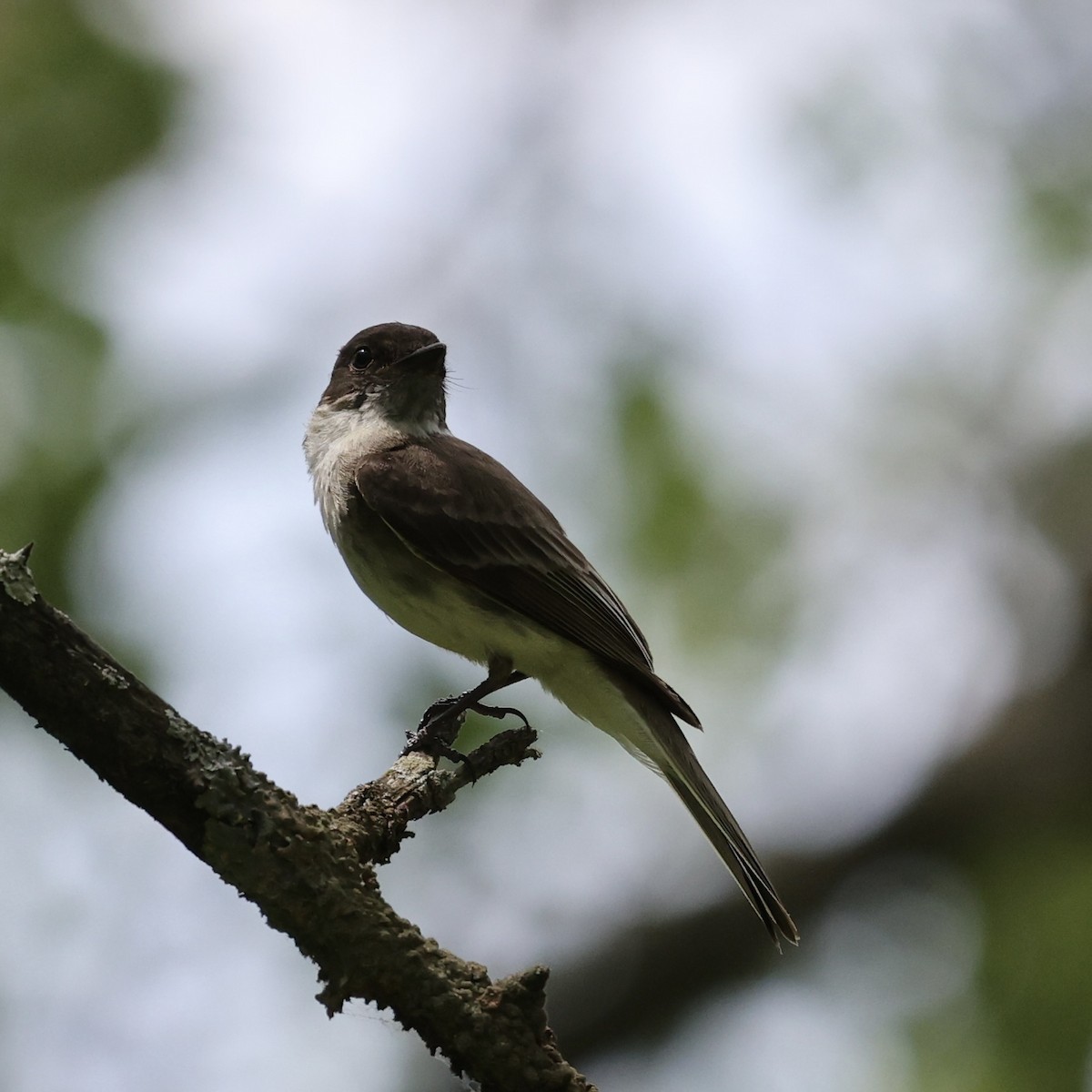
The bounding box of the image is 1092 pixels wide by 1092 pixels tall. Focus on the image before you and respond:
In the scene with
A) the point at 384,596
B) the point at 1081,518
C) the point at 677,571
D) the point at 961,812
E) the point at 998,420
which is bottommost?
the point at 384,596

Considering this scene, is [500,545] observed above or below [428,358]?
below

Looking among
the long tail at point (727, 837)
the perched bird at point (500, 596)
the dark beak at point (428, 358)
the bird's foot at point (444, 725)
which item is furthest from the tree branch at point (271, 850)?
the dark beak at point (428, 358)

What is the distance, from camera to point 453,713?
4.54 m

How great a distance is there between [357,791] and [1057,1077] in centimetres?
299

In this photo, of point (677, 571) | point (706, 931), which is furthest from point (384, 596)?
point (677, 571)

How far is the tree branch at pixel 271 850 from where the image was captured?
2.70 metres

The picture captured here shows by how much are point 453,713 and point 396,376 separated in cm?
183

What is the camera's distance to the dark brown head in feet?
19.0

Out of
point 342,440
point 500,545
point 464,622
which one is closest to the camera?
point 464,622

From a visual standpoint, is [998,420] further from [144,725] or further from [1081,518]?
[144,725]

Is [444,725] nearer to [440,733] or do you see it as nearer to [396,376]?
[440,733]

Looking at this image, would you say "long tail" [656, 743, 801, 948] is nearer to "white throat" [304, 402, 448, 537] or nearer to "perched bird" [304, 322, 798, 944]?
"perched bird" [304, 322, 798, 944]

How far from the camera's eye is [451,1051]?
2895 millimetres

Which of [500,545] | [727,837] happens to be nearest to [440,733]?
[500,545]
